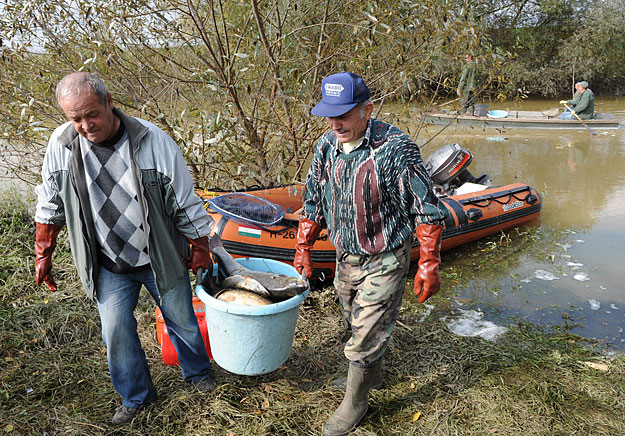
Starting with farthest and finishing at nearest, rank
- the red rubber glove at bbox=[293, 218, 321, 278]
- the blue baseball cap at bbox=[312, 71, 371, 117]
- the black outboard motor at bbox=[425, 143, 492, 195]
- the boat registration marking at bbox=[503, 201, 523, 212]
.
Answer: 1. the black outboard motor at bbox=[425, 143, 492, 195]
2. the boat registration marking at bbox=[503, 201, 523, 212]
3. the red rubber glove at bbox=[293, 218, 321, 278]
4. the blue baseball cap at bbox=[312, 71, 371, 117]

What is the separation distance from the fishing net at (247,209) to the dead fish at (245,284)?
1914 millimetres

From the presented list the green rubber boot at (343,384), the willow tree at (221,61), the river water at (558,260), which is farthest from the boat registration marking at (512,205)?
the green rubber boot at (343,384)

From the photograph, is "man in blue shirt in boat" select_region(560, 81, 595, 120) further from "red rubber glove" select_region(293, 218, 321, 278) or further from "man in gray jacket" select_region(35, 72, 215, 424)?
"man in gray jacket" select_region(35, 72, 215, 424)

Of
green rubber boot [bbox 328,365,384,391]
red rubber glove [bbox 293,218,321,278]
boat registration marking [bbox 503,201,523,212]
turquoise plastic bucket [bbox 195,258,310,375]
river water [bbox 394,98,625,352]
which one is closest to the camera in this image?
turquoise plastic bucket [bbox 195,258,310,375]

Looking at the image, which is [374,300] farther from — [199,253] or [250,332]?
[199,253]

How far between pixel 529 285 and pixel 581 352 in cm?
150

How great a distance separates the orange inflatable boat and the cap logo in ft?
5.98

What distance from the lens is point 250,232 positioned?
188 inches

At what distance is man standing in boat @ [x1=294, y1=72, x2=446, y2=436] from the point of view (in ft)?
8.21

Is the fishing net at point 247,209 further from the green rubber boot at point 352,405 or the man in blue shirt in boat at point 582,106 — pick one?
the man in blue shirt in boat at point 582,106

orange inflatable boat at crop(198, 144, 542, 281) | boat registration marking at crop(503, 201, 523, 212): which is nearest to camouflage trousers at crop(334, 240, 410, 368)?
orange inflatable boat at crop(198, 144, 542, 281)

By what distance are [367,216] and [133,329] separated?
1417 millimetres

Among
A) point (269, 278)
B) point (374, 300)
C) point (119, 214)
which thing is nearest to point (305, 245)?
point (269, 278)

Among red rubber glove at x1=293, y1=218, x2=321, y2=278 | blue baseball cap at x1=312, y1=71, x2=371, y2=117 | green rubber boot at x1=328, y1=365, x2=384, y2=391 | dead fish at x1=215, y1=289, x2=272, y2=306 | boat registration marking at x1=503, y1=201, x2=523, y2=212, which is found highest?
blue baseball cap at x1=312, y1=71, x2=371, y2=117
